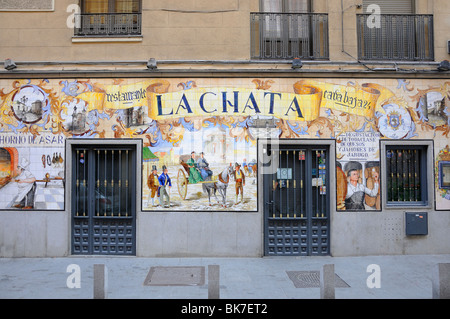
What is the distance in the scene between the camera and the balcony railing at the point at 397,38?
997 centimetres

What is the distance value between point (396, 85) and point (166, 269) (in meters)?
7.13

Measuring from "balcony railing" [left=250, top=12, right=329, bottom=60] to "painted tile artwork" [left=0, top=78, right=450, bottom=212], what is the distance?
82cm

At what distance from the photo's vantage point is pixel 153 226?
370 inches

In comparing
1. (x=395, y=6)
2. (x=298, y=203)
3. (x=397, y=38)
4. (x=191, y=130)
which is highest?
(x=395, y=6)

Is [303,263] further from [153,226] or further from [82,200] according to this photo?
[82,200]

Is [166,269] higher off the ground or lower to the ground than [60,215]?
lower

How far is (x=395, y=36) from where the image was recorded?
396 inches

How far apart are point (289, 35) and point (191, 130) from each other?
11.6ft

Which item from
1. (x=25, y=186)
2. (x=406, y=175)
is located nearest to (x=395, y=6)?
A: (x=406, y=175)

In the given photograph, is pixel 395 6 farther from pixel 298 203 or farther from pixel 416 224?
pixel 298 203

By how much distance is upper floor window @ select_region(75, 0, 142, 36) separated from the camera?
9820 mm

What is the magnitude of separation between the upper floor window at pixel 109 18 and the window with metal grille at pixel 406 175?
7230 millimetres
